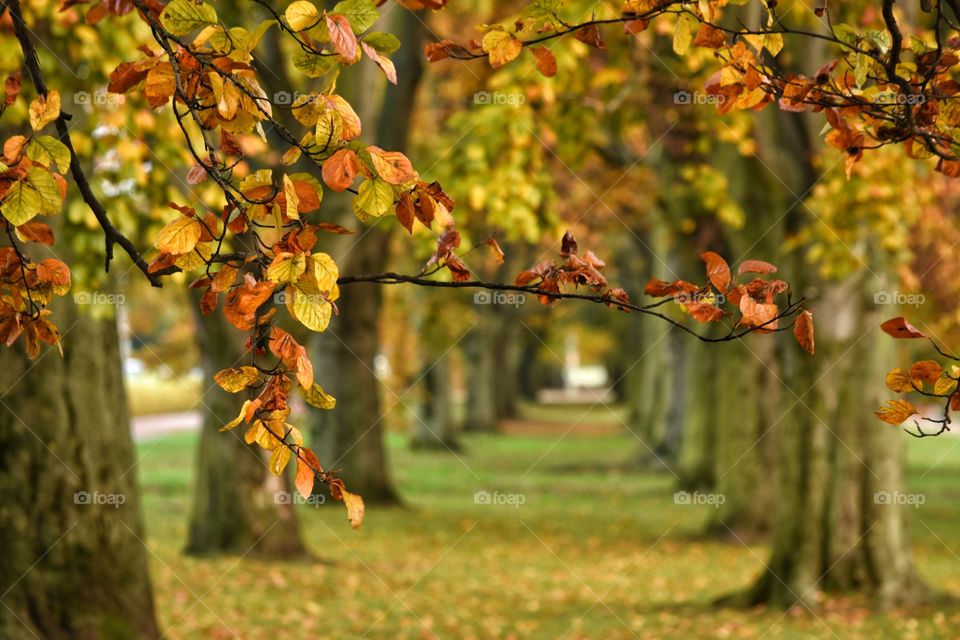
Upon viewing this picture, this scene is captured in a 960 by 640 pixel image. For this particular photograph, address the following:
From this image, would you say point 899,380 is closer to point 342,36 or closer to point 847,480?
point 342,36

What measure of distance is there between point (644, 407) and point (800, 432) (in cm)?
1758

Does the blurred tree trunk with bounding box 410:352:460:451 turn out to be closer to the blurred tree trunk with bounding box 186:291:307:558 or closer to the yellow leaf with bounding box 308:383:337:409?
the blurred tree trunk with bounding box 186:291:307:558

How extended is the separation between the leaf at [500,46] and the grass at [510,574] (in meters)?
6.54

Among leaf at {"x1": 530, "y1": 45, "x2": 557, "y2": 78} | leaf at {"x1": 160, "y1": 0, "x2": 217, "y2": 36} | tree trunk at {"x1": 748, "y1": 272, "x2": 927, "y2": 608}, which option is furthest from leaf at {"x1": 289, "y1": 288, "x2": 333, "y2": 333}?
tree trunk at {"x1": 748, "y1": 272, "x2": 927, "y2": 608}

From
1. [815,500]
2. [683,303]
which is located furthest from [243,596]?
[683,303]

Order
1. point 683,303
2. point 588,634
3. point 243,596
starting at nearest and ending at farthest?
point 683,303 < point 588,634 < point 243,596

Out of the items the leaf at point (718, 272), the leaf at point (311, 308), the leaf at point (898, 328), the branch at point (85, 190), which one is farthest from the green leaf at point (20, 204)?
the leaf at point (898, 328)

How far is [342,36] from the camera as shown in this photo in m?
2.50

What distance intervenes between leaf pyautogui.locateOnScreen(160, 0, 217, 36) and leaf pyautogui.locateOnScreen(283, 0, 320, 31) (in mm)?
198

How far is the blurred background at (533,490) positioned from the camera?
745cm

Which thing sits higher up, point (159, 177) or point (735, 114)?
point (735, 114)

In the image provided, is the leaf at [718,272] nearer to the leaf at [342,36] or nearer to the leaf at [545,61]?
the leaf at [545,61]

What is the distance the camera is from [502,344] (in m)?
41.2

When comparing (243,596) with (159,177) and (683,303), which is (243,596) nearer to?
(159,177)
